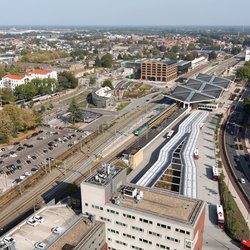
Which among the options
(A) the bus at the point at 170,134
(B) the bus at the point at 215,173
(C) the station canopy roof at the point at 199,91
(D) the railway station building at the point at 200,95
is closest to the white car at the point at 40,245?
(B) the bus at the point at 215,173

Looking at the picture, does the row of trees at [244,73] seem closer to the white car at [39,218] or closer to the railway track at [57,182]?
the railway track at [57,182]

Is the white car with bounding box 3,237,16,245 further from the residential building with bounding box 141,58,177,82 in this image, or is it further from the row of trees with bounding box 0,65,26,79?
the row of trees with bounding box 0,65,26,79

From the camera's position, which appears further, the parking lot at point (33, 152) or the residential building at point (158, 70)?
the residential building at point (158, 70)

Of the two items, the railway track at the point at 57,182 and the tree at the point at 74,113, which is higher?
the tree at the point at 74,113

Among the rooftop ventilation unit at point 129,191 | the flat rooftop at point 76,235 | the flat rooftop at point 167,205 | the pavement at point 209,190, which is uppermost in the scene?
the rooftop ventilation unit at point 129,191

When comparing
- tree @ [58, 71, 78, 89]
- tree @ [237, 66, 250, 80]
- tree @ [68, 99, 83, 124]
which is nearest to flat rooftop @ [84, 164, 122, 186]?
tree @ [68, 99, 83, 124]

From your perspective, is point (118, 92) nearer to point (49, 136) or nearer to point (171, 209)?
point (49, 136)

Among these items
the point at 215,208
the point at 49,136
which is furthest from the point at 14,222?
the point at 49,136
